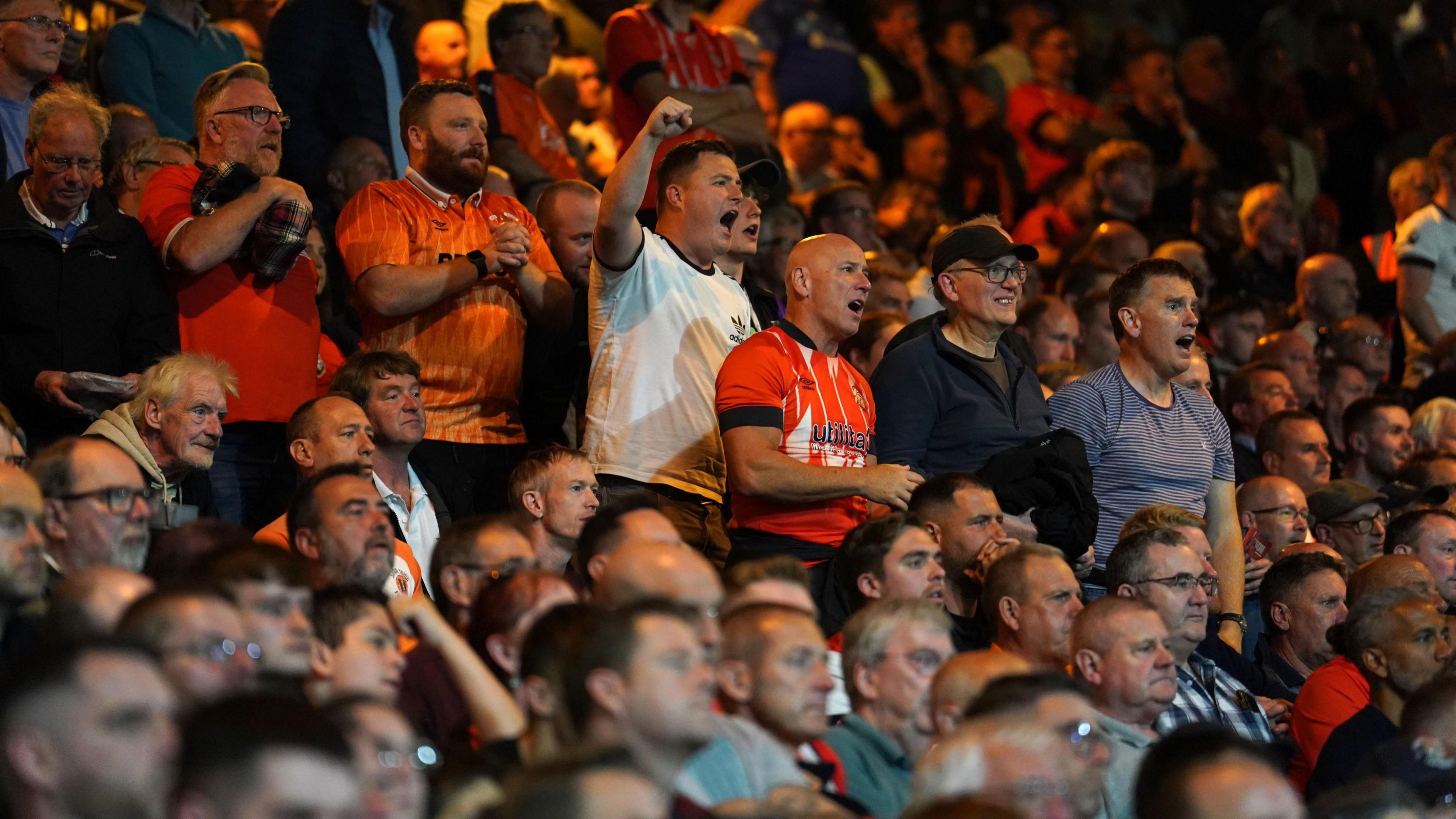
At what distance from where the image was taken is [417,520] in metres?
5.84

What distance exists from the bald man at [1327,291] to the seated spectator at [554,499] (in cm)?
541

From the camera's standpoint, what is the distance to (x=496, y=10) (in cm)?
862

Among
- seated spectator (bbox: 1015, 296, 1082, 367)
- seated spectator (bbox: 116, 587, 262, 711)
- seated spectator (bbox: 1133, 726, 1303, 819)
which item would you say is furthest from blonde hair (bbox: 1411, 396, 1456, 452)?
seated spectator (bbox: 116, 587, 262, 711)

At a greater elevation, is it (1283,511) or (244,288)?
(244,288)

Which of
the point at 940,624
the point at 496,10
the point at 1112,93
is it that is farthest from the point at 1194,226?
the point at 940,624

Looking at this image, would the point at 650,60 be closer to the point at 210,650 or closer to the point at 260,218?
the point at 260,218

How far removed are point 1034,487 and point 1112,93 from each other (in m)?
7.47

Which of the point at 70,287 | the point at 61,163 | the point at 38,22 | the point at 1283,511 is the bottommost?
the point at 1283,511

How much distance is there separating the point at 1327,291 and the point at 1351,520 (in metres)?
2.49

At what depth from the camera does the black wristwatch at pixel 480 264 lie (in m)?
5.96

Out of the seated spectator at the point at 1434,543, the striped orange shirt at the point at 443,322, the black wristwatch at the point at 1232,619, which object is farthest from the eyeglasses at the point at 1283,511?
the striped orange shirt at the point at 443,322

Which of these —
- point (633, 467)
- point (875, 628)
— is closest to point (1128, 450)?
point (633, 467)

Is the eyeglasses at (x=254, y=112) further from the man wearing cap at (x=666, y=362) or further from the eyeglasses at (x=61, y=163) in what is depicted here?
the man wearing cap at (x=666, y=362)

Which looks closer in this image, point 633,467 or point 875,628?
point 875,628
